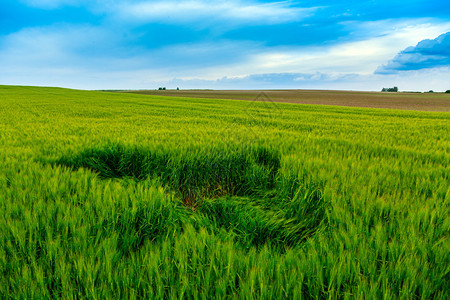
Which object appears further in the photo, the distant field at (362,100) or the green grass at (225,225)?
the distant field at (362,100)

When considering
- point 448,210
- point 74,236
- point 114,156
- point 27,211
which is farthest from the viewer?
point 114,156

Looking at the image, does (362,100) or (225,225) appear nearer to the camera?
(225,225)

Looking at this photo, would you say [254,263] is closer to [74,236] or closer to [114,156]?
[74,236]

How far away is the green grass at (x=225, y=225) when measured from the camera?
103cm

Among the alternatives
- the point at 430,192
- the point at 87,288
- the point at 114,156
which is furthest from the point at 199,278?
the point at 114,156

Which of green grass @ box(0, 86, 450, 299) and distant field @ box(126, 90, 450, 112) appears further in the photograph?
distant field @ box(126, 90, 450, 112)

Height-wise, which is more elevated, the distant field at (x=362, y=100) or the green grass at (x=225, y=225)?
the distant field at (x=362, y=100)

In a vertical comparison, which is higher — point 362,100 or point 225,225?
point 362,100

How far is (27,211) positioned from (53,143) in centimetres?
251

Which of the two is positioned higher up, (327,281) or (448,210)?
(448,210)

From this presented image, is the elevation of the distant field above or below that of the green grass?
above

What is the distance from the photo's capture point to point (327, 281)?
41.7 inches

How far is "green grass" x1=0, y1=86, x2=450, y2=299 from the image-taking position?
103cm

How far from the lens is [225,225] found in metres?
2.15
